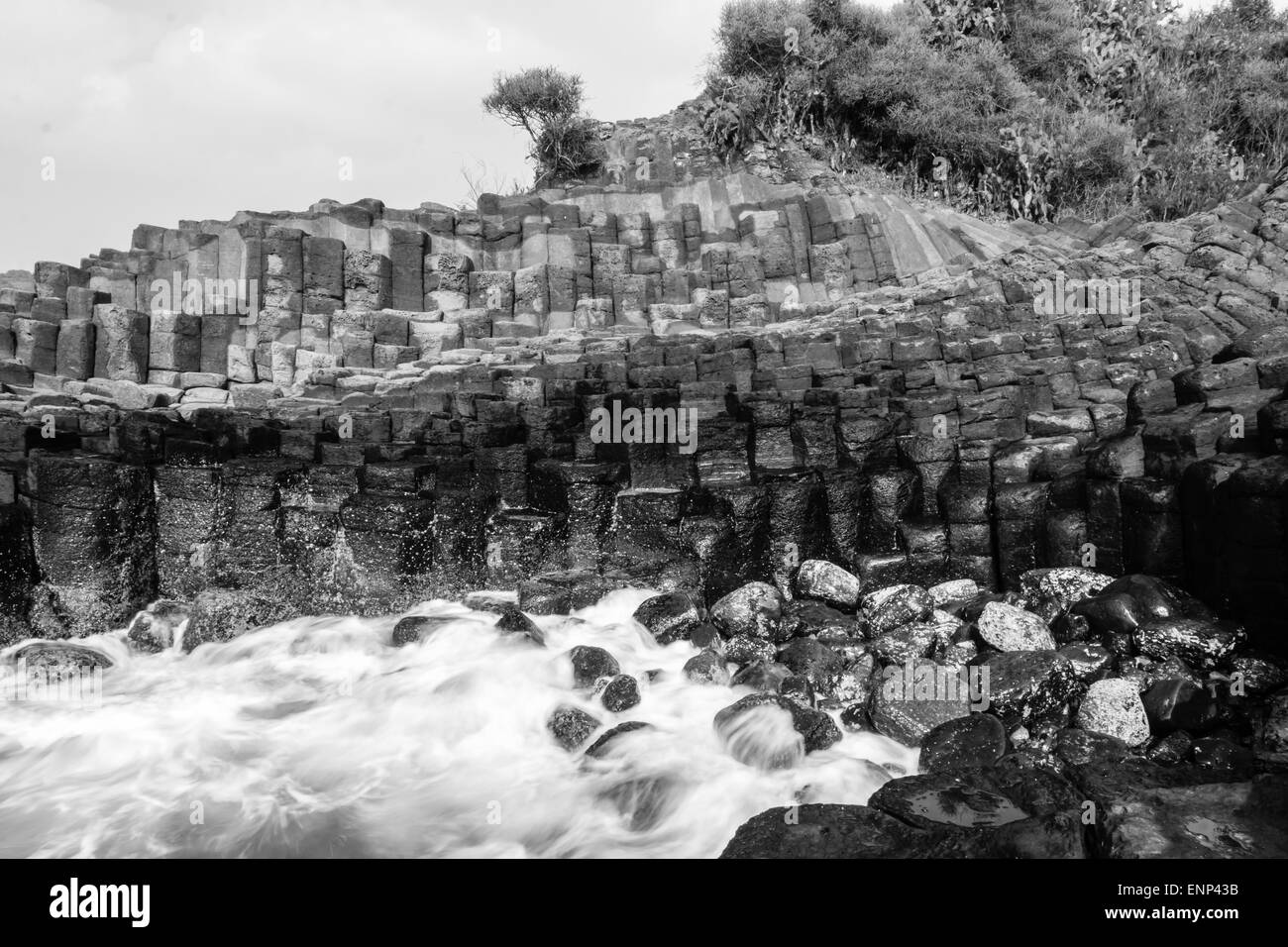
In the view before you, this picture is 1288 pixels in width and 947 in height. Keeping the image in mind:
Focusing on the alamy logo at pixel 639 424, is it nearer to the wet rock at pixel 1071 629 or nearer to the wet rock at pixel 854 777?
the wet rock at pixel 1071 629

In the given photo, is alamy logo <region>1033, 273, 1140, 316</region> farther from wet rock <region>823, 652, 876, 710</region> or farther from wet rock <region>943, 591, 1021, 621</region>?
wet rock <region>823, 652, 876, 710</region>

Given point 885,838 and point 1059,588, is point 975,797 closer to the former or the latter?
point 885,838

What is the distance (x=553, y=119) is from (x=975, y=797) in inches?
1062

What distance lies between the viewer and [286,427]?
12.3 meters

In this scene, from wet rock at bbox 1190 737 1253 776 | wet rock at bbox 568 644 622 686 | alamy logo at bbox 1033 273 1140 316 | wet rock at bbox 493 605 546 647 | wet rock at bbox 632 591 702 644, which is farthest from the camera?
alamy logo at bbox 1033 273 1140 316

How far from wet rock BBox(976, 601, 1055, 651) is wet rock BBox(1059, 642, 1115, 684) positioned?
21 centimetres

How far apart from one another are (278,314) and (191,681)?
37.8ft

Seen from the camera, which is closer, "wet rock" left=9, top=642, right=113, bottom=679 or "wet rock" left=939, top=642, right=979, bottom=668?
"wet rock" left=939, top=642, right=979, bottom=668

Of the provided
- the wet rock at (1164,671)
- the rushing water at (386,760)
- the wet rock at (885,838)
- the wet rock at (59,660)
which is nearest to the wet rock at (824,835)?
the wet rock at (885,838)

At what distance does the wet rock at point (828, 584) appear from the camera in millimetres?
9258

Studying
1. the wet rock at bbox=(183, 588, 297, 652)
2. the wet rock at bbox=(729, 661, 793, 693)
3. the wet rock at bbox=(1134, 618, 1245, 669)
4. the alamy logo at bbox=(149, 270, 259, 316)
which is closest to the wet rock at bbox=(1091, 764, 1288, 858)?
the wet rock at bbox=(1134, 618, 1245, 669)

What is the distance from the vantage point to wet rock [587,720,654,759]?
6.86 metres
